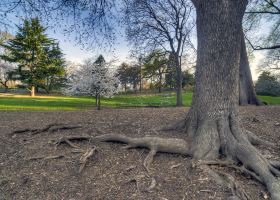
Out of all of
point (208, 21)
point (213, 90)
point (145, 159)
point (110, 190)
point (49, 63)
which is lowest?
Answer: point (110, 190)

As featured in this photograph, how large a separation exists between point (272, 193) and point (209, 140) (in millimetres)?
1384

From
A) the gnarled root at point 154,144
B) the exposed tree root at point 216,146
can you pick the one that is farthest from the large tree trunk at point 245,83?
the gnarled root at point 154,144

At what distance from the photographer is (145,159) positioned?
14.0 ft

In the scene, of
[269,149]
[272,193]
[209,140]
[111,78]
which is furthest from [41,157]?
[111,78]

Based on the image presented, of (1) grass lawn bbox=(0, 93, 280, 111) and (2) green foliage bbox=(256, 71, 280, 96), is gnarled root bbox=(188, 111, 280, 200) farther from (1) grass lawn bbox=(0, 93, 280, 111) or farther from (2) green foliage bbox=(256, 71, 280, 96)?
(2) green foliage bbox=(256, 71, 280, 96)

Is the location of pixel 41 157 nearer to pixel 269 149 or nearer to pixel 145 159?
pixel 145 159

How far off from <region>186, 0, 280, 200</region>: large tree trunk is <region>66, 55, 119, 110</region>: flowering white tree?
14916 mm

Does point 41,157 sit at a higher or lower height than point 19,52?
lower

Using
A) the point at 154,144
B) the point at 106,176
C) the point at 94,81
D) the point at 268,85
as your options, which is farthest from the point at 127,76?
the point at 106,176

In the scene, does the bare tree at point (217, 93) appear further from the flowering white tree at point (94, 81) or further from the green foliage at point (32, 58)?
the green foliage at point (32, 58)

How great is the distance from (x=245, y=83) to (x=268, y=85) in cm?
2667

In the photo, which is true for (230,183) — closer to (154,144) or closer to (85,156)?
(154,144)

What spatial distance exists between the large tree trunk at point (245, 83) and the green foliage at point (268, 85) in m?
24.9

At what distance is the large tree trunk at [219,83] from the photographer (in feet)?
14.4
